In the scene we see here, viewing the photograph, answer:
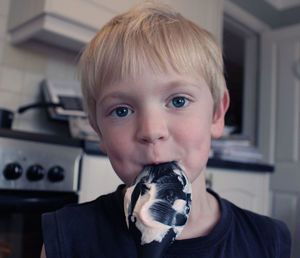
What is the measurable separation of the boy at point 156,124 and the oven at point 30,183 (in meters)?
0.35

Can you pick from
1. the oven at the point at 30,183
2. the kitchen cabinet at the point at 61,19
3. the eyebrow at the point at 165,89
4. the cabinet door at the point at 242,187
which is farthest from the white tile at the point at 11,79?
the eyebrow at the point at 165,89

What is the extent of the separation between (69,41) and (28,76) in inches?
10.9

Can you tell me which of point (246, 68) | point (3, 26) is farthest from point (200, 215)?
point (246, 68)

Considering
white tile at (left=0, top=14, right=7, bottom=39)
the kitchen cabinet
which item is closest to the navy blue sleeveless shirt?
the kitchen cabinet

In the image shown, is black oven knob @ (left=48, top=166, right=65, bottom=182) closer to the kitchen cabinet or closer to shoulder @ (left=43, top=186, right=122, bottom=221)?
shoulder @ (left=43, top=186, right=122, bottom=221)

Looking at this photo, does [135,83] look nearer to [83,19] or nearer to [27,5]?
[83,19]

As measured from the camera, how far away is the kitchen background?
146 centimetres

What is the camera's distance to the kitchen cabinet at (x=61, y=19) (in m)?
1.40

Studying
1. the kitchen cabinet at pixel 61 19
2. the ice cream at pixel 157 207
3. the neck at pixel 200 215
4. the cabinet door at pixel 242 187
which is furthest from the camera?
the cabinet door at pixel 242 187

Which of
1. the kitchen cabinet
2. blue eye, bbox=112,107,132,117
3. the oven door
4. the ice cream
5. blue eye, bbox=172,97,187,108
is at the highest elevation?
the kitchen cabinet

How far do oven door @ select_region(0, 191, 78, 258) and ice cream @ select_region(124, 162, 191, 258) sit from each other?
1.99ft

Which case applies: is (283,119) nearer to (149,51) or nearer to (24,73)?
(24,73)

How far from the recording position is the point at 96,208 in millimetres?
737

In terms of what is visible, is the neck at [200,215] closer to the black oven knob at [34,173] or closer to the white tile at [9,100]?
the black oven knob at [34,173]
